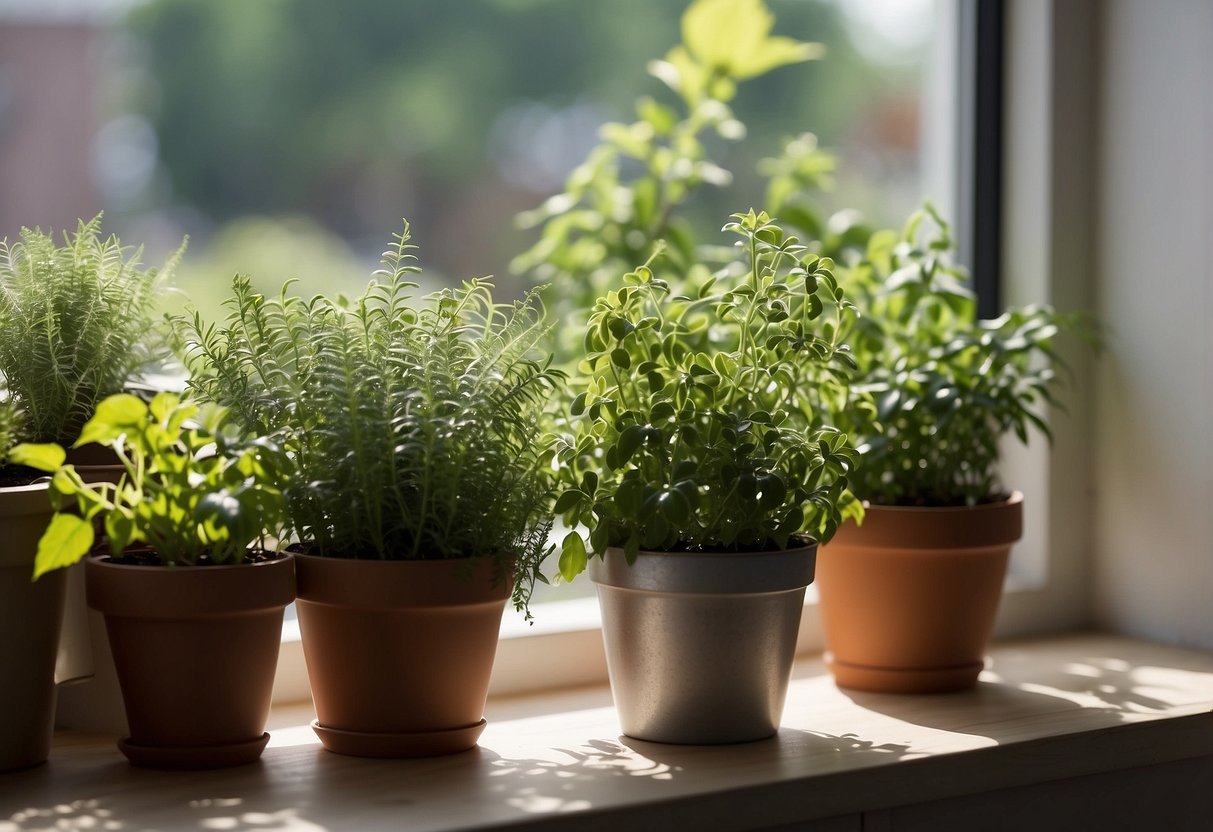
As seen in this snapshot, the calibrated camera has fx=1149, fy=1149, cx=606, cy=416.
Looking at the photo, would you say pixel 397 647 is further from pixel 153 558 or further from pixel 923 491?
pixel 923 491

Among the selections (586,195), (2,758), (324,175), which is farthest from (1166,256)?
(324,175)

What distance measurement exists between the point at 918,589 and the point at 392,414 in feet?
1.85

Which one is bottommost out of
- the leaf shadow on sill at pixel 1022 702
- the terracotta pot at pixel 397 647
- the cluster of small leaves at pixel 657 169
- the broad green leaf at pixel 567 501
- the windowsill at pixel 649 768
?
the windowsill at pixel 649 768

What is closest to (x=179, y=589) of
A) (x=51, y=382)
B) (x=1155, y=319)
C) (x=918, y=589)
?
(x=51, y=382)

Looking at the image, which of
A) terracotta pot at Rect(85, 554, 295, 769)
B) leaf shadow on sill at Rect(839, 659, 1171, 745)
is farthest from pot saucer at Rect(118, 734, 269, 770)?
leaf shadow on sill at Rect(839, 659, 1171, 745)

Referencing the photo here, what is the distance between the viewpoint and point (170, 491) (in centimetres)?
82

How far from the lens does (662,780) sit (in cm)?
84

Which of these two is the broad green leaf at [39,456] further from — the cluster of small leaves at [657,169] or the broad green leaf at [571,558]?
the cluster of small leaves at [657,169]

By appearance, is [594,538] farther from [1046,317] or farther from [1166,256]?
[1166,256]

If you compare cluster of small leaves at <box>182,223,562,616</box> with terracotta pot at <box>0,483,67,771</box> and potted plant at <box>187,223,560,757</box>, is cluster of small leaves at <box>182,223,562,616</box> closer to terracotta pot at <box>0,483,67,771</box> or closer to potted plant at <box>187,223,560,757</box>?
potted plant at <box>187,223,560,757</box>

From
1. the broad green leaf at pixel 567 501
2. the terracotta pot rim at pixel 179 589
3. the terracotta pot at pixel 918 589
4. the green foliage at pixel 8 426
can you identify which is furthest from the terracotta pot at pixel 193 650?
the terracotta pot at pixel 918 589

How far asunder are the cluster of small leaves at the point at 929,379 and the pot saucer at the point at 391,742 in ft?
1.58

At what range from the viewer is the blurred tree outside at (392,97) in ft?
19.7

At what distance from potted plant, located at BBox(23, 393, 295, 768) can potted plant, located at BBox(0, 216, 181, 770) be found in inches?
1.8
